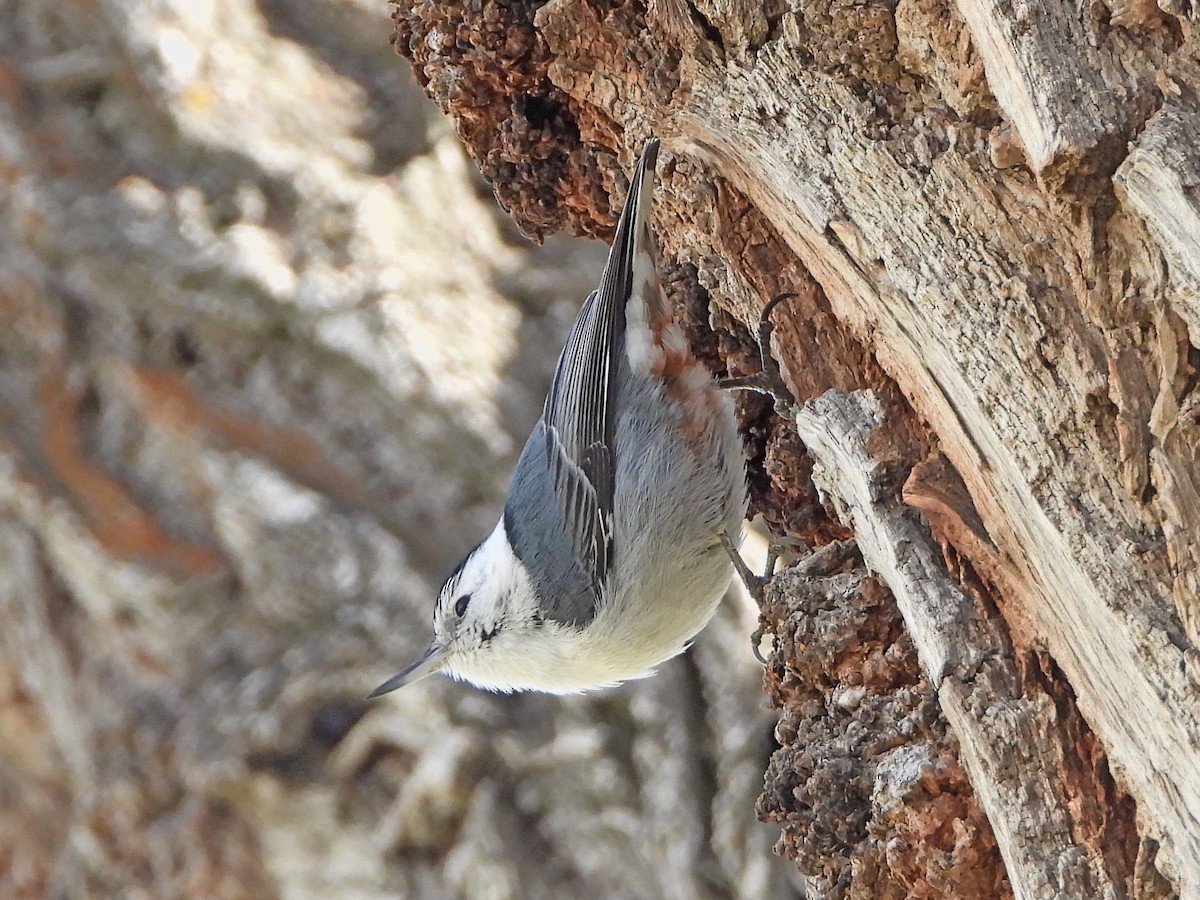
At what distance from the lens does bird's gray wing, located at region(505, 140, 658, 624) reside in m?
2.79

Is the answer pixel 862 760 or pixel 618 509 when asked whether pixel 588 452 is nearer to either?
Result: pixel 618 509

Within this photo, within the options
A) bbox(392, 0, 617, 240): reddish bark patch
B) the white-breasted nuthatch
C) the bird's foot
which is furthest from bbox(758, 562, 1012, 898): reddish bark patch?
bbox(392, 0, 617, 240): reddish bark patch

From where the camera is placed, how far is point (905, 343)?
73.6 inches

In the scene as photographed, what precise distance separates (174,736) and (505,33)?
245cm

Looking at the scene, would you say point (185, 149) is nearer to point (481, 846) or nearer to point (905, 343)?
point (481, 846)

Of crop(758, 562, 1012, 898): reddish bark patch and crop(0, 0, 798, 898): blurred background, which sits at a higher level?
crop(758, 562, 1012, 898): reddish bark patch

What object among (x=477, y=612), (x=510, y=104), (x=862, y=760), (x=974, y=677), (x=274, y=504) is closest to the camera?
(x=974, y=677)

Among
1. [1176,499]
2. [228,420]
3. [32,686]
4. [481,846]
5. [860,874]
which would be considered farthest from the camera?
[32,686]

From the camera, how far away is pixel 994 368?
5.60 feet

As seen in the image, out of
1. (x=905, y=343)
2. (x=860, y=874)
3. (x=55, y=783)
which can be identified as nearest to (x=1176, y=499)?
(x=905, y=343)

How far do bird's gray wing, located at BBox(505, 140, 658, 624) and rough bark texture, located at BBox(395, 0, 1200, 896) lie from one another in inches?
20.3

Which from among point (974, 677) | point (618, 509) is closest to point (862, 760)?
point (974, 677)

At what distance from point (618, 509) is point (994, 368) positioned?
1234 millimetres

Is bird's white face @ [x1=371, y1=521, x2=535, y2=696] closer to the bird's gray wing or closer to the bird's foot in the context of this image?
the bird's gray wing
